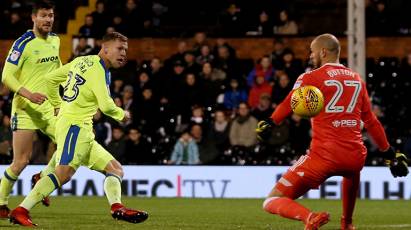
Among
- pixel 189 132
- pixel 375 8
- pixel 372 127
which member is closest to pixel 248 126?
pixel 189 132

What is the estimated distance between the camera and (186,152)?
1941 centimetres

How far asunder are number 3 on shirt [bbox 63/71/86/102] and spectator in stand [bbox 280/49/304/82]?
10155 millimetres

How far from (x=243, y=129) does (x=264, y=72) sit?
5.90ft

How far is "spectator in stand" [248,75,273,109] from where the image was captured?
66.7 ft

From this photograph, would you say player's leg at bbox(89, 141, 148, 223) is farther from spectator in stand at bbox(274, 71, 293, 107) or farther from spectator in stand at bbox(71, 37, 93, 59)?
spectator in stand at bbox(71, 37, 93, 59)

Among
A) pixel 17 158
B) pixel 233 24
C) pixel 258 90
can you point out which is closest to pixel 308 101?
pixel 17 158

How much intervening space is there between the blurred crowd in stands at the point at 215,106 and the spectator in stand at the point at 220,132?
2 centimetres

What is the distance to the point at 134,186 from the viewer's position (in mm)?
18875

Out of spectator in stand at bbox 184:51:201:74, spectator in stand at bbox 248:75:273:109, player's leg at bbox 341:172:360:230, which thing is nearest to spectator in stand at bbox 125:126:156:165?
spectator in stand at bbox 184:51:201:74

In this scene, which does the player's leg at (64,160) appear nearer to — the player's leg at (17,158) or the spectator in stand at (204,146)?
the player's leg at (17,158)

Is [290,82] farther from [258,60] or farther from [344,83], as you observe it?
[344,83]

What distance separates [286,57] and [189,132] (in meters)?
2.46

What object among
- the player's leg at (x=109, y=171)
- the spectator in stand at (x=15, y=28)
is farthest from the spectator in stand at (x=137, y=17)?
the player's leg at (x=109, y=171)

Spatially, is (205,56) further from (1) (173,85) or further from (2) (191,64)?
(1) (173,85)
